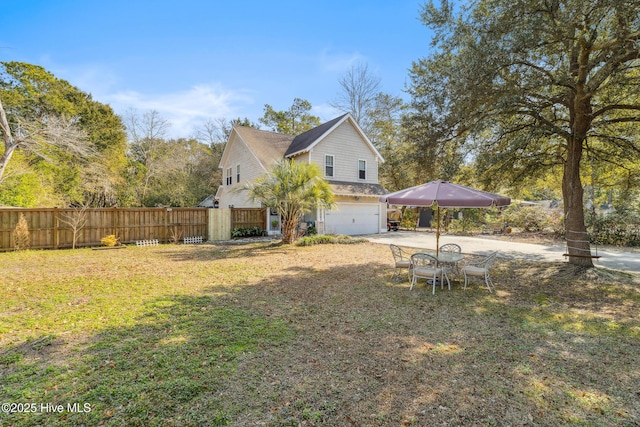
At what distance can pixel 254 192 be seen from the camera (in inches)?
554

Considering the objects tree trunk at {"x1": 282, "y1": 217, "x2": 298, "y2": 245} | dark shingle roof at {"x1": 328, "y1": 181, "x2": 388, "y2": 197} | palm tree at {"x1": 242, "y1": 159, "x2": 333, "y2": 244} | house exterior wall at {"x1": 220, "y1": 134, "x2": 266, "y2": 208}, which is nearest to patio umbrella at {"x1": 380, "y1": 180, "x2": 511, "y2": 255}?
palm tree at {"x1": 242, "y1": 159, "x2": 333, "y2": 244}

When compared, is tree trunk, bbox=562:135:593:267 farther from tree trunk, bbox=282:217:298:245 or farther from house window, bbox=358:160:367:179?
house window, bbox=358:160:367:179

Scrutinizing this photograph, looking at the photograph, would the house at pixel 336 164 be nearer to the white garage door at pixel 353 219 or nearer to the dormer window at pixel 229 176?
the white garage door at pixel 353 219

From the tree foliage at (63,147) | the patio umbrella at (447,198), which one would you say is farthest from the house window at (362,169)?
the tree foliage at (63,147)

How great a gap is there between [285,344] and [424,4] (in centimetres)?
977

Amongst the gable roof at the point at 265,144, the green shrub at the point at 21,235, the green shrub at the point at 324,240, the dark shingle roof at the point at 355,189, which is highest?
the gable roof at the point at 265,144

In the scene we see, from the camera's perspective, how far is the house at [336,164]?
1895cm

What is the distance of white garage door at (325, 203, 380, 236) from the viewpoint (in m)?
19.1

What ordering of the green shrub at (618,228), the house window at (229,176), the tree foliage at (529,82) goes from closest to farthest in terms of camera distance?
the tree foliage at (529,82), the green shrub at (618,228), the house window at (229,176)

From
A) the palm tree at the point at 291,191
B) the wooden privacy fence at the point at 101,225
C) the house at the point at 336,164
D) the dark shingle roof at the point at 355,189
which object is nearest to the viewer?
the wooden privacy fence at the point at 101,225

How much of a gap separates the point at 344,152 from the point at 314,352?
682 inches

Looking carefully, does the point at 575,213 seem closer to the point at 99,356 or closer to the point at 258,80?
the point at 99,356

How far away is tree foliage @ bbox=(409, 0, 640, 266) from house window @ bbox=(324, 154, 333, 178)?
9.58 m

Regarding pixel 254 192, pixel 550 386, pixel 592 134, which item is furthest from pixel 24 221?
pixel 592 134
